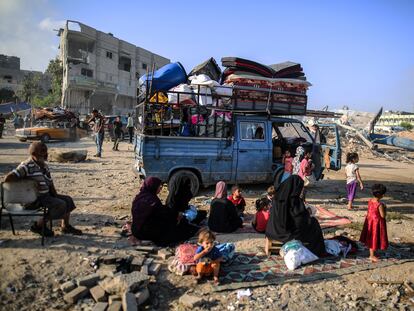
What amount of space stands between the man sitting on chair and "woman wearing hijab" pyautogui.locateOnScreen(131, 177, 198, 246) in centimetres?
106

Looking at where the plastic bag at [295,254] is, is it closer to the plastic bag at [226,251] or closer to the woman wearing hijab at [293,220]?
the woman wearing hijab at [293,220]

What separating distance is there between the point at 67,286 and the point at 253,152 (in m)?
5.38

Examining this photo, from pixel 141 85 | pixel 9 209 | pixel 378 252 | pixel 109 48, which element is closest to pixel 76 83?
pixel 109 48

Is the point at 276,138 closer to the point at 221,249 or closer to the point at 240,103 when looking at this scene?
the point at 240,103

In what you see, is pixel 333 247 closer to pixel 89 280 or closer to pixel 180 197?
pixel 180 197

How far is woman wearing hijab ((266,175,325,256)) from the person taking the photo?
15.2 feet

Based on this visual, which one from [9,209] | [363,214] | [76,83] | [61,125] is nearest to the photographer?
[9,209]

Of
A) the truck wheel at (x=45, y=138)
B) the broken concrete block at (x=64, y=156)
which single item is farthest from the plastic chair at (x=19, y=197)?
the truck wheel at (x=45, y=138)

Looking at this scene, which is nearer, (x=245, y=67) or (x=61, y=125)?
(x=245, y=67)

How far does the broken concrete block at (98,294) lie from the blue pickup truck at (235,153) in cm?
381

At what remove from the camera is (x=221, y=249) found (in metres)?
4.34

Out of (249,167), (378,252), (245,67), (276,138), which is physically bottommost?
(378,252)

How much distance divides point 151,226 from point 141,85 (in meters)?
4.37

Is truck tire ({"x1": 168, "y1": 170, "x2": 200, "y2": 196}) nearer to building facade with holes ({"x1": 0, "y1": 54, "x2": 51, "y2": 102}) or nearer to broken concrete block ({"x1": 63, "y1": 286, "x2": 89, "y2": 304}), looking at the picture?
broken concrete block ({"x1": 63, "y1": 286, "x2": 89, "y2": 304})
